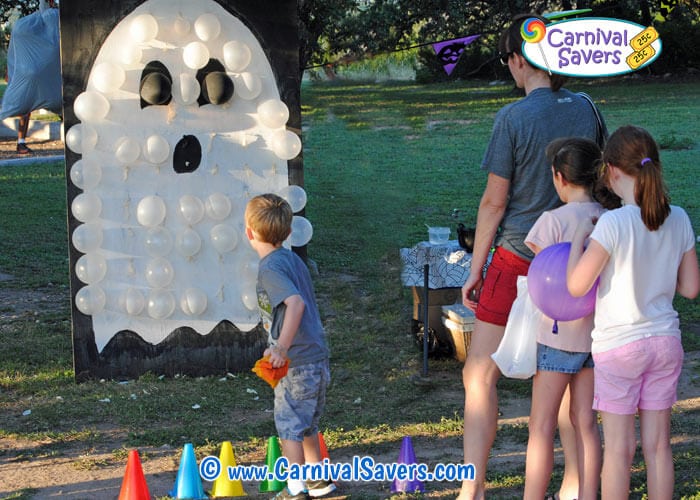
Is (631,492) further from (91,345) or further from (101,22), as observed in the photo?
(101,22)

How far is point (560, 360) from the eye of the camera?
361 centimetres

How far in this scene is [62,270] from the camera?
928cm

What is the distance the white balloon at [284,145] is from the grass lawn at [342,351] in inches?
57.2

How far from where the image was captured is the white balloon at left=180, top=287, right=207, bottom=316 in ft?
19.6

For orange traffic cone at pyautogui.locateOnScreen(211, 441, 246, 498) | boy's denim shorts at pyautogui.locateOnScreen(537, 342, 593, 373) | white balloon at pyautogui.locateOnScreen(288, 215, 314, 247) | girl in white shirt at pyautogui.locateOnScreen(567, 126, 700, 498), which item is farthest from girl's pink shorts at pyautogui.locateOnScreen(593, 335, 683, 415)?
white balloon at pyautogui.locateOnScreen(288, 215, 314, 247)

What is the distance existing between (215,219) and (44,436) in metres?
1.69

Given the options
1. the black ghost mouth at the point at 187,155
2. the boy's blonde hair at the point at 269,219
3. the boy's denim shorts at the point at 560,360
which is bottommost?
the boy's denim shorts at the point at 560,360

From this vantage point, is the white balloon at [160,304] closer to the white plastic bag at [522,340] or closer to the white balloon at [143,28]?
the white balloon at [143,28]

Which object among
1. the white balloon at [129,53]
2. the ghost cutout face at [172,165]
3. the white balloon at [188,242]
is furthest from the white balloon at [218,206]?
the white balloon at [129,53]

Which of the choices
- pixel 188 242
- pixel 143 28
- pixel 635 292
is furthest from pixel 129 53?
pixel 635 292

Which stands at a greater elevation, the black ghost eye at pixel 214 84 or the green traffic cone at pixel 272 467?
the black ghost eye at pixel 214 84

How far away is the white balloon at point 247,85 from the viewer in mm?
5855

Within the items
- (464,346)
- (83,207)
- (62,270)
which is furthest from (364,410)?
(62,270)

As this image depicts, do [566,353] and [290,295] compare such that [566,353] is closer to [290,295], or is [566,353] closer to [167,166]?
[290,295]
